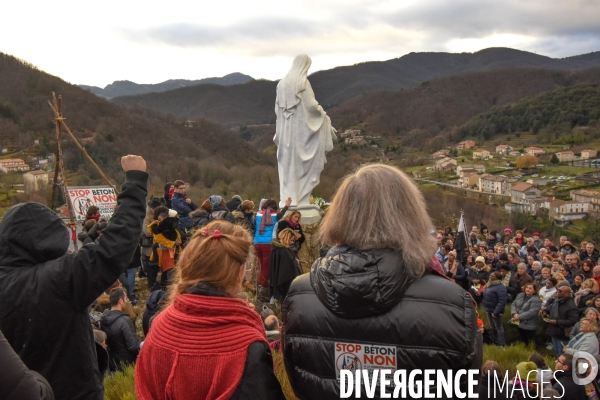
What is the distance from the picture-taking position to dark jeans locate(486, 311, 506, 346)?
6.80 metres

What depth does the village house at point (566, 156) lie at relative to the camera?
6078 centimetres

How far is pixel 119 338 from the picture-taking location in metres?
4.48

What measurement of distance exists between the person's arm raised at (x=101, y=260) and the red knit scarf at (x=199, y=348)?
0.34 meters

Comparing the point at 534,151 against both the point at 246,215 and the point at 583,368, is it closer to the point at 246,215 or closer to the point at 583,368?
the point at 246,215

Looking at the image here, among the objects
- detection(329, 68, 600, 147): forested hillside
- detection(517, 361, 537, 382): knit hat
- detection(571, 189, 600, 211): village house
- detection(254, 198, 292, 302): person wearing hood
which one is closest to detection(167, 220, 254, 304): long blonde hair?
detection(517, 361, 537, 382): knit hat

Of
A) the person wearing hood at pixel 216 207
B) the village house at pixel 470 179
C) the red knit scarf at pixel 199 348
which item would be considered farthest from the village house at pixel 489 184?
the red knit scarf at pixel 199 348

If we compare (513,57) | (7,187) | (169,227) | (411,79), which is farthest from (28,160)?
(513,57)

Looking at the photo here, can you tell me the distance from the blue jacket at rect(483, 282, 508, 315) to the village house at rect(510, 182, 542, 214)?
129 ft

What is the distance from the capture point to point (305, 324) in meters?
1.88

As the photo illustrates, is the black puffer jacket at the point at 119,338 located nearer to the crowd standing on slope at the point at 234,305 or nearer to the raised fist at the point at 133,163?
the crowd standing on slope at the point at 234,305

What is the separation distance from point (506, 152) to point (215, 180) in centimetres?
4666

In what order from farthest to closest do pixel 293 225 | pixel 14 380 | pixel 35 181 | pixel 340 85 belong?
pixel 340 85 < pixel 35 181 < pixel 293 225 < pixel 14 380

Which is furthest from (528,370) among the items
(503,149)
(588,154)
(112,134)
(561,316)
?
(503,149)

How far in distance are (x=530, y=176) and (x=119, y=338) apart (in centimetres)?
5696
